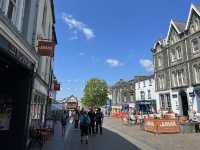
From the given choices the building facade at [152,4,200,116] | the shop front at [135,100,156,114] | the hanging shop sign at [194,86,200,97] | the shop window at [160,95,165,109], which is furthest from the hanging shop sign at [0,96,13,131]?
the shop front at [135,100,156,114]

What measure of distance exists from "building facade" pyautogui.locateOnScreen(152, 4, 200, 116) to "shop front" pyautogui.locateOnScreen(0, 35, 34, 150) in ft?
79.0

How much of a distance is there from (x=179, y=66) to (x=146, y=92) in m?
18.8

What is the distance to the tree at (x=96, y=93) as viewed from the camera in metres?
66.9

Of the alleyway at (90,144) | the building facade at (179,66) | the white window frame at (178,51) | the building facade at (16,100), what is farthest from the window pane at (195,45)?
the building facade at (16,100)

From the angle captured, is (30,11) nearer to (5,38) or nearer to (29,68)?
(29,68)

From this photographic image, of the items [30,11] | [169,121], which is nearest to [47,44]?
[30,11]

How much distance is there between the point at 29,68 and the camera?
27.7 ft

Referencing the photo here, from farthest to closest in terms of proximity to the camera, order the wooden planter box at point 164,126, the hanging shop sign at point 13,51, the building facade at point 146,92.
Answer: the building facade at point 146,92 → the wooden planter box at point 164,126 → the hanging shop sign at point 13,51

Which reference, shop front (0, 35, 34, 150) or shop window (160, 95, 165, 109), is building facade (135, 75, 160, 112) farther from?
shop front (0, 35, 34, 150)

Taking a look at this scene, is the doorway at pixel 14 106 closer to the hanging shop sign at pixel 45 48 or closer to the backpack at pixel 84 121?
the hanging shop sign at pixel 45 48

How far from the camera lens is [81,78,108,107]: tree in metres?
66.9

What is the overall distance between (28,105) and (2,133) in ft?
4.55

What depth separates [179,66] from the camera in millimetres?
31922

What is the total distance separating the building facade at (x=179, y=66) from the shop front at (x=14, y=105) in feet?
79.0
